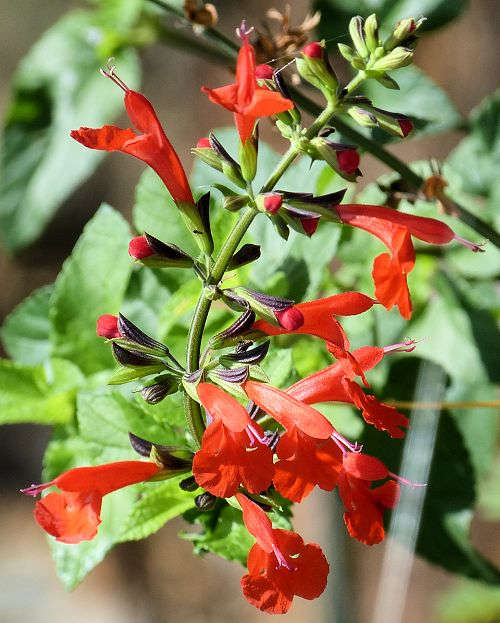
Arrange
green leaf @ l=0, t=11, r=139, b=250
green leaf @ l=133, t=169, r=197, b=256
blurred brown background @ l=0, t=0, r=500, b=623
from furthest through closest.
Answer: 1. blurred brown background @ l=0, t=0, r=500, b=623
2. green leaf @ l=0, t=11, r=139, b=250
3. green leaf @ l=133, t=169, r=197, b=256

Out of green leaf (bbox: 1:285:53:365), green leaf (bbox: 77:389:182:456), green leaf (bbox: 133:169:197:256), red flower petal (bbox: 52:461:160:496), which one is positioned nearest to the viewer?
red flower petal (bbox: 52:461:160:496)

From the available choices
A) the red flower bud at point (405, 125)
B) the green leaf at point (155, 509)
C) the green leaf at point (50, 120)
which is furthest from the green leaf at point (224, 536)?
the green leaf at point (50, 120)

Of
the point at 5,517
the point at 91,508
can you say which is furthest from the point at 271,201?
the point at 5,517

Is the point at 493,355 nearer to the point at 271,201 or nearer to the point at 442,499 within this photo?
the point at 442,499

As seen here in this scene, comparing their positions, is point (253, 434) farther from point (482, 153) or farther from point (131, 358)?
point (482, 153)

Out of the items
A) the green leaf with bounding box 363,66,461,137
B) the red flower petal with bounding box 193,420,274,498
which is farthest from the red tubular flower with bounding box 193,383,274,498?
the green leaf with bounding box 363,66,461,137

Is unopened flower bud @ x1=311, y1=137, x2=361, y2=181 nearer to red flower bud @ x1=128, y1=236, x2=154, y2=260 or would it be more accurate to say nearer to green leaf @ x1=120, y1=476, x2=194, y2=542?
red flower bud @ x1=128, y1=236, x2=154, y2=260

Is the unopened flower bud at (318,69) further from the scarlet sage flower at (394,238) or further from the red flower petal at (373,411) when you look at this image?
the red flower petal at (373,411)
